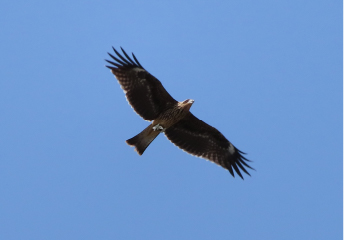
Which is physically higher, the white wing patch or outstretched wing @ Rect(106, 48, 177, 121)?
the white wing patch

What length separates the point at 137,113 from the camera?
14.2m

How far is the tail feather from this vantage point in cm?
1409

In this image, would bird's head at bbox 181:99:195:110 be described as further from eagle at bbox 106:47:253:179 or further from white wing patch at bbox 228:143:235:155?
white wing patch at bbox 228:143:235:155

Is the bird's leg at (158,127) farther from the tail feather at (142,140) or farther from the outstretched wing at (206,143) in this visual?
the outstretched wing at (206,143)

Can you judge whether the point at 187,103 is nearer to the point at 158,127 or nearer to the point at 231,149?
the point at 158,127

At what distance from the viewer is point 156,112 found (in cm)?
1426

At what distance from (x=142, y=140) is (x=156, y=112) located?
0.70 m

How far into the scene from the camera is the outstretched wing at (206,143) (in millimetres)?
14867

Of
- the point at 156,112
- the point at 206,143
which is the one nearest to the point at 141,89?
the point at 156,112

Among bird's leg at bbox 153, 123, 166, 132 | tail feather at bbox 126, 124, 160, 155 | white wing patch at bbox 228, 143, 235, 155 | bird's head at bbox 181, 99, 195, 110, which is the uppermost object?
white wing patch at bbox 228, 143, 235, 155

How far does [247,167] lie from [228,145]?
0.68 meters

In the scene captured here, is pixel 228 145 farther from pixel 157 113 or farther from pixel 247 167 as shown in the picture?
→ pixel 157 113

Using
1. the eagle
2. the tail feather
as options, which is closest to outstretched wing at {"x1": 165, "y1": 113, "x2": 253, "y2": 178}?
the eagle

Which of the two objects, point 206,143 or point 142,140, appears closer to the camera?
point 142,140
